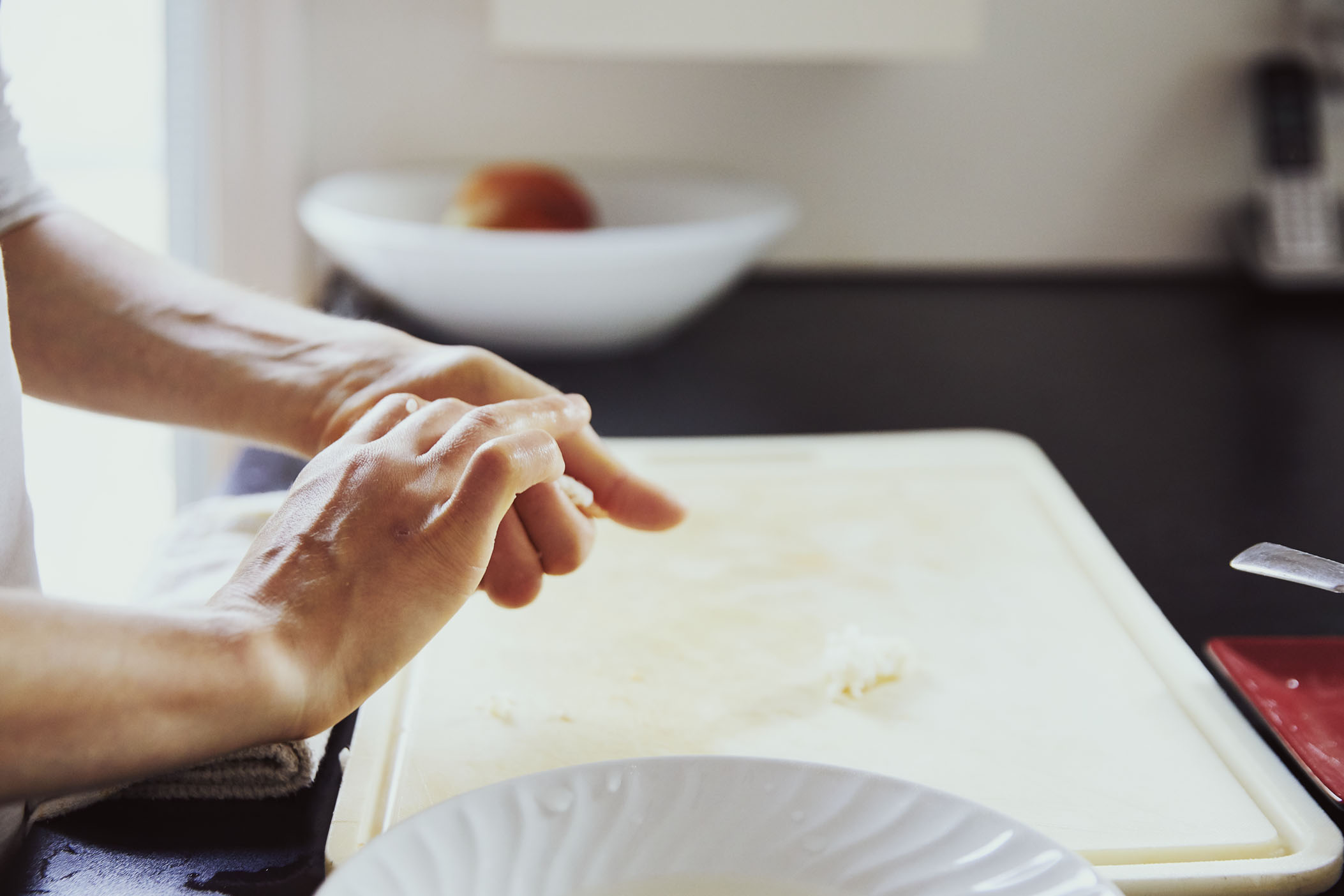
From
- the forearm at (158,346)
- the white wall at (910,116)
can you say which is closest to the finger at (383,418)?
the forearm at (158,346)

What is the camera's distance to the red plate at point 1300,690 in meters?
0.56

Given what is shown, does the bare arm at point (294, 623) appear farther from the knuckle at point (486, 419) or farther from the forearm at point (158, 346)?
the forearm at point (158, 346)

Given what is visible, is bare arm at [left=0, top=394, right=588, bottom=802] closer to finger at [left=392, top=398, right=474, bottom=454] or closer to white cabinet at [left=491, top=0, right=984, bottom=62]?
finger at [left=392, top=398, right=474, bottom=454]

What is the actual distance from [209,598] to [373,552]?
6.3 inches

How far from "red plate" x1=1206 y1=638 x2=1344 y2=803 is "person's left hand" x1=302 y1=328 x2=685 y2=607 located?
1.06ft

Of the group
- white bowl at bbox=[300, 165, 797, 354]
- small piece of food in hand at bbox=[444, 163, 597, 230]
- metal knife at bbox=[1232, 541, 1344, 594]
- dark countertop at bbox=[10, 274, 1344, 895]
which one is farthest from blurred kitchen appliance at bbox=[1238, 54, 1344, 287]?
metal knife at bbox=[1232, 541, 1344, 594]

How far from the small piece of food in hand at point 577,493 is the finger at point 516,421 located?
3 centimetres

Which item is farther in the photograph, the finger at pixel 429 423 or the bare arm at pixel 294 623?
the finger at pixel 429 423

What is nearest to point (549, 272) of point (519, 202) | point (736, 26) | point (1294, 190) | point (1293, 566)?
point (519, 202)

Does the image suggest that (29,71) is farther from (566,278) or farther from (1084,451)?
(1084,451)

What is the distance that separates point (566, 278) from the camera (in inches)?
42.3

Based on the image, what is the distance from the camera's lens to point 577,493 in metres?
0.73

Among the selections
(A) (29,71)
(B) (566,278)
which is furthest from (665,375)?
(A) (29,71)

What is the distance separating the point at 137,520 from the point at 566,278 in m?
0.91
